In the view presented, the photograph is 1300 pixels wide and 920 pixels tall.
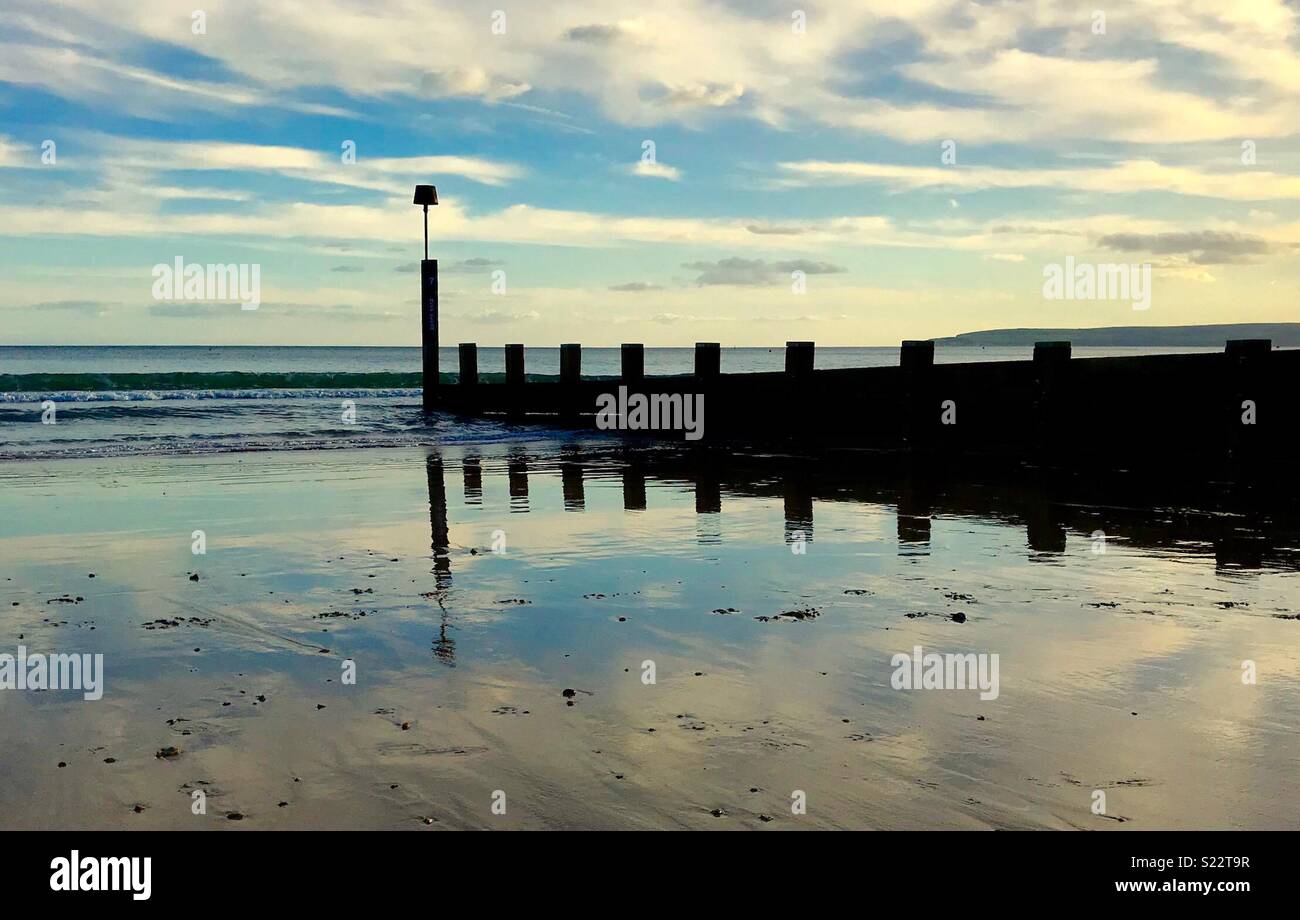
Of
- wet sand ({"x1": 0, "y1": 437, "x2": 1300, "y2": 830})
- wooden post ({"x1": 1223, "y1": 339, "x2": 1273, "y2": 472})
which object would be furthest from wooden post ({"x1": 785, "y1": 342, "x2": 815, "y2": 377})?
wet sand ({"x1": 0, "y1": 437, "x2": 1300, "y2": 830})

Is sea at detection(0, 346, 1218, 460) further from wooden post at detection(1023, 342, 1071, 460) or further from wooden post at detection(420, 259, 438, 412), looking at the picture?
wooden post at detection(1023, 342, 1071, 460)

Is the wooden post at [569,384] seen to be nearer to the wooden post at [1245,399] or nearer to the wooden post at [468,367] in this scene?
the wooden post at [468,367]

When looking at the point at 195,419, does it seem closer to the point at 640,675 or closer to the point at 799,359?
the point at 799,359

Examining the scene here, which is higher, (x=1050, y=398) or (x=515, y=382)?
(x=515, y=382)

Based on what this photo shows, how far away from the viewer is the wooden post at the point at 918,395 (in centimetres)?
1655

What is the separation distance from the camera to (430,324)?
27.4 metres

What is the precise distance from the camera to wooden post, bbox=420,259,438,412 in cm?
2689

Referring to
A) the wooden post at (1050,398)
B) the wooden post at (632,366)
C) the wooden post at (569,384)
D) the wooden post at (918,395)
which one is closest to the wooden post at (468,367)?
the wooden post at (569,384)

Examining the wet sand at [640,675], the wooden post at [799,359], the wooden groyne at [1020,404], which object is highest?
the wooden post at [799,359]

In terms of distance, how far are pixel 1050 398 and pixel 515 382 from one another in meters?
14.1

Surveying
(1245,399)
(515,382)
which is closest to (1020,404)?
(1245,399)

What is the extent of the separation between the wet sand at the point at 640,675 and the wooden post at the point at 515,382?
51.6 ft
